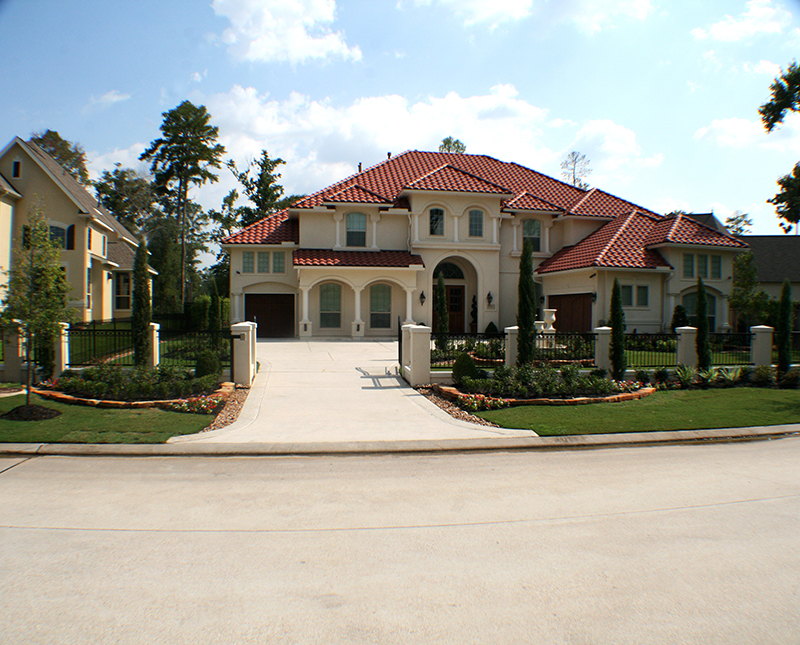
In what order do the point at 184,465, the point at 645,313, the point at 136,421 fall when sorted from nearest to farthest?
the point at 184,465 → the point at 136,421 → the point at 645,313

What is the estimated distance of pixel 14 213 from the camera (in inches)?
1043

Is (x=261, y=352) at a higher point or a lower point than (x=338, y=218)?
lower

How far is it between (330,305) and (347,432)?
1821cm

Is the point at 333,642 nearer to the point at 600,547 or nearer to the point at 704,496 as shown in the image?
the point at 600,547

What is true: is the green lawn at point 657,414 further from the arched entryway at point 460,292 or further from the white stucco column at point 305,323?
the arched entryway at point 460,292

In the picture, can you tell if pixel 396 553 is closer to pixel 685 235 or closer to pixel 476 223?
pixel 476 223

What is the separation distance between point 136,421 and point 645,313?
22.9 meters

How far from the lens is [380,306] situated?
89.8ft

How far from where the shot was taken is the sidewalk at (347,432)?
26.7 feet

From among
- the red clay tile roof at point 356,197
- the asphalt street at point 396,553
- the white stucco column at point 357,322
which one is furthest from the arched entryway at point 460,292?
the asphalt street at point 396,553

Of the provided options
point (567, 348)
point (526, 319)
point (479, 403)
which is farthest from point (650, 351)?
point (479, 403)

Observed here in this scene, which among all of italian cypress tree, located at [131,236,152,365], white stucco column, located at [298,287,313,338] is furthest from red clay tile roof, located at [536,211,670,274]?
italian cypress tree, located at [131,236,152,365]

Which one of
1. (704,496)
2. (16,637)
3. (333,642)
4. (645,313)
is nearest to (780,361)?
(645,313)

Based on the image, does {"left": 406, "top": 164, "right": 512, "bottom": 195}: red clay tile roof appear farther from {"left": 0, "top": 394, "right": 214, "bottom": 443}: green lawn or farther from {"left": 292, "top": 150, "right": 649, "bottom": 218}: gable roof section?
{"left": 0, "top": 394, "right": 214, "bottom": 443}: green lawn
